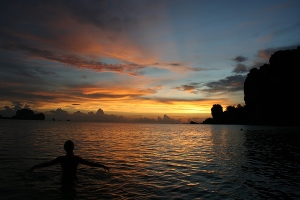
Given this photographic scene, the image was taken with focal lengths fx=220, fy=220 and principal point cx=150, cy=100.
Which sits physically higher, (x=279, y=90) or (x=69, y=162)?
(x=279, y=90)

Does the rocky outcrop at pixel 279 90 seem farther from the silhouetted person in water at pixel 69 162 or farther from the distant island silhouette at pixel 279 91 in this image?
the silhouetted person in water at pixel 69 162

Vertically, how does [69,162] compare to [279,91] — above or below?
below

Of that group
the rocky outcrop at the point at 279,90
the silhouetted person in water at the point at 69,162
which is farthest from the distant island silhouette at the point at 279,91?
the silhouetted person in water at the point at 69,162

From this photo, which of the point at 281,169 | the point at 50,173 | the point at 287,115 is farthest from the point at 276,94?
the point at 50,173

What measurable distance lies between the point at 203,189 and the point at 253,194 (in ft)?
8.47

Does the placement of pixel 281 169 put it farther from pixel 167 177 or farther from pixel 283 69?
pixel 283 69

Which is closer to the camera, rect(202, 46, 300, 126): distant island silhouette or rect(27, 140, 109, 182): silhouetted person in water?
rect(27, 140, 109, 182): silhouetted person in water

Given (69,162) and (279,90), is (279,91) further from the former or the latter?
(69,162)

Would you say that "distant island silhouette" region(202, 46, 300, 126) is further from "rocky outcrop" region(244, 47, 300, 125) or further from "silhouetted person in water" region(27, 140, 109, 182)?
"silhouetted person in water" region(27, 140, 109, 182)

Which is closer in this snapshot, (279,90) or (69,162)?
(69,162)

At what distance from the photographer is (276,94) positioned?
172 meters

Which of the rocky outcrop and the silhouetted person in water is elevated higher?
the rocky outcrop

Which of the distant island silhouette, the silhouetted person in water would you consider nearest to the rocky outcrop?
the distant island silhouette

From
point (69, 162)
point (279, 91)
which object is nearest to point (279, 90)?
point (279, 91)
